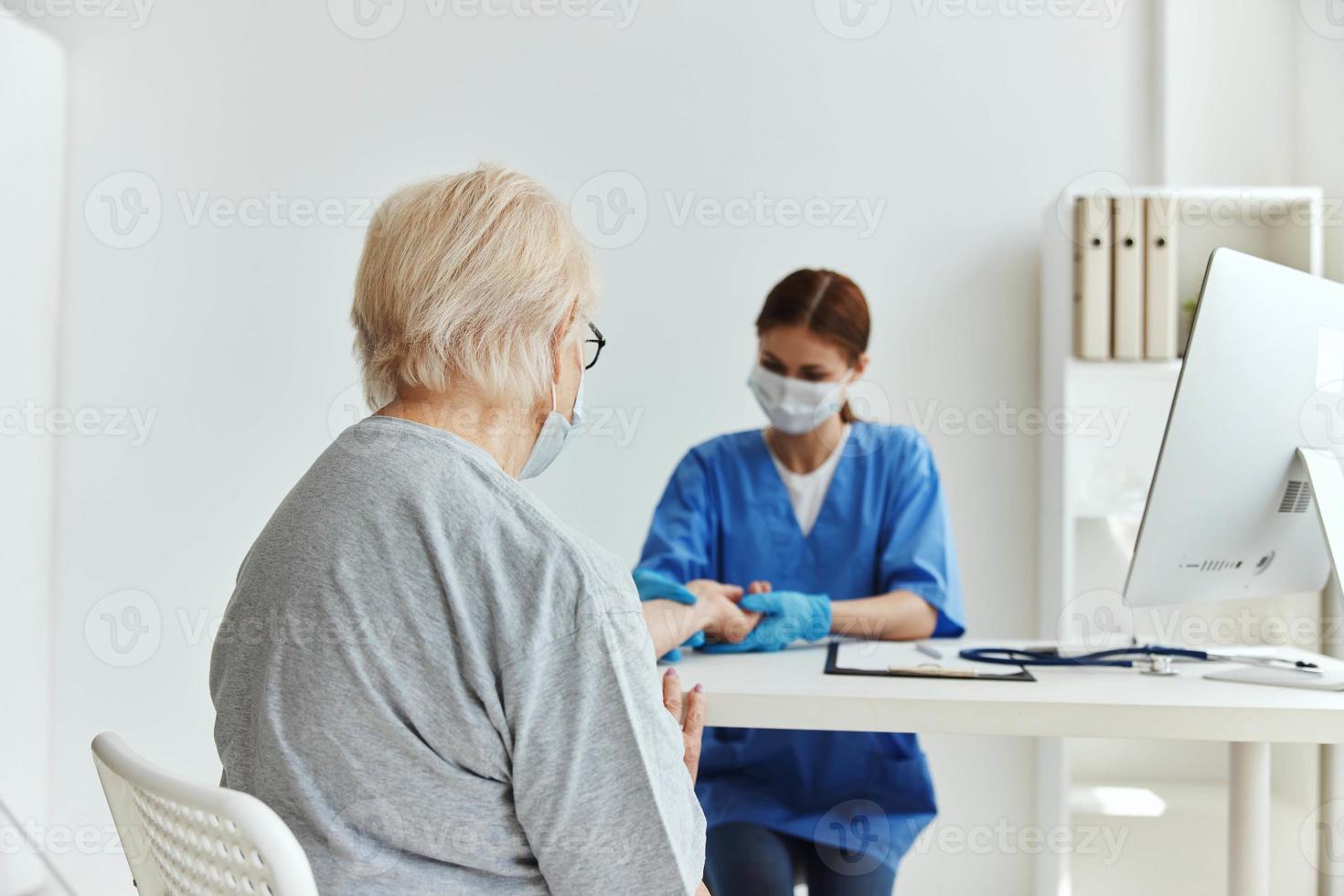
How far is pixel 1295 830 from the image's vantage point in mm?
2264

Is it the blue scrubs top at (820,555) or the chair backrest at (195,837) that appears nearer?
the chair backrest at (195,837)

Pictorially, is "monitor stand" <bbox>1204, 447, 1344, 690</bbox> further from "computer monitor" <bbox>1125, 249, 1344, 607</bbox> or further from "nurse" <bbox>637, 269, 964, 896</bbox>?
"nurse" <bbox>637, 269, 964, 896</bbox>

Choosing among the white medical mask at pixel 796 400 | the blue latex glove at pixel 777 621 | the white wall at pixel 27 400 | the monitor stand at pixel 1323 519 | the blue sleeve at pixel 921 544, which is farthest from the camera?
the white wall at pixel 27 400

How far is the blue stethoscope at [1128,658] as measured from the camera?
4.33 feet

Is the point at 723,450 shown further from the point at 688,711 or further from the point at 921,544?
the point at 688,711

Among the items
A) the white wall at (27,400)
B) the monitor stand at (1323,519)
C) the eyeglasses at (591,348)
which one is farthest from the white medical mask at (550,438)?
the white wall at (27,400)

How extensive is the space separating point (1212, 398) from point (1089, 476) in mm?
1366

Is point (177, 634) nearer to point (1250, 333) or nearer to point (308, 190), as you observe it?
point (308, 190)

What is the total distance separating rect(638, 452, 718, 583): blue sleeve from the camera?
70.4 inches

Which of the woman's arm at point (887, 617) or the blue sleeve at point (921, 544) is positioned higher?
the blue sleeve at point (921, 544)

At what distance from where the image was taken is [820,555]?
1.85 metres

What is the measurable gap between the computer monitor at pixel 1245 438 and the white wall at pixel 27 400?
2.42m

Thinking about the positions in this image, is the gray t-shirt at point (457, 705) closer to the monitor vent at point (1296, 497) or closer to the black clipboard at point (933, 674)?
the black clipboard at point (933, 674)

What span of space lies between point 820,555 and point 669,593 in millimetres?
504
